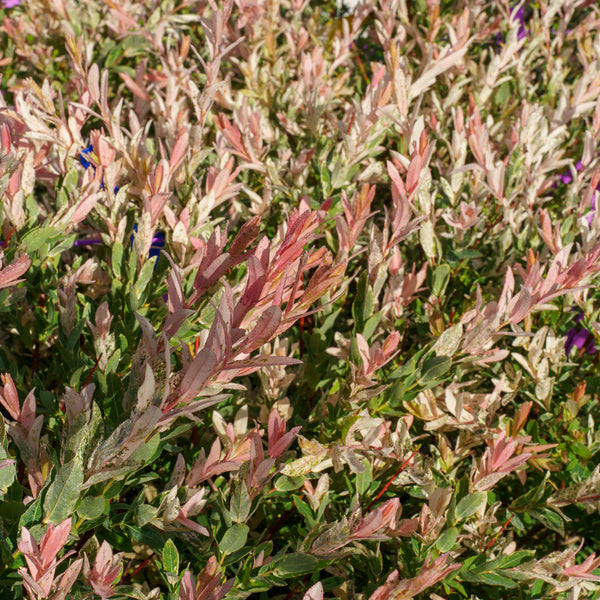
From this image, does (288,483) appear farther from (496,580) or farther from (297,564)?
(496,580)

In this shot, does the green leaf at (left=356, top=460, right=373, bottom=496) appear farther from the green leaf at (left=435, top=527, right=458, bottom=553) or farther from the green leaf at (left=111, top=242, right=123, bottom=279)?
the green leaf at (left=111, top=242, right=123, bottom=279)

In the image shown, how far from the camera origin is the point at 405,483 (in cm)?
132

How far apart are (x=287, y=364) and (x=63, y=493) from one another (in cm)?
40

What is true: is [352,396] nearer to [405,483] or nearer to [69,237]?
[405,483]

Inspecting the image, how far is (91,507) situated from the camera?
100cm

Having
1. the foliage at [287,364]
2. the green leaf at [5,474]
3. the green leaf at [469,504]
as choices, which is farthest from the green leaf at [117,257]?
the green leaf at [469,504]

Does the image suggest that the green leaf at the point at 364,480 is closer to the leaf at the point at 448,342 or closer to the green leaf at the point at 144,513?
the leaf at the point at 448,342

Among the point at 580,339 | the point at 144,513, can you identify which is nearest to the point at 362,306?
the point at 144,513

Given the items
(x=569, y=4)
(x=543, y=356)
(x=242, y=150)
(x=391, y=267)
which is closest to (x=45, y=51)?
(x=242, y=150)

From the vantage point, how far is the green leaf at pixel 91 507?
0.99m

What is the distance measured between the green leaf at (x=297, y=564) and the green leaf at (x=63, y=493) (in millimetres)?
385

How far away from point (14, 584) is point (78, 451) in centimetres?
31

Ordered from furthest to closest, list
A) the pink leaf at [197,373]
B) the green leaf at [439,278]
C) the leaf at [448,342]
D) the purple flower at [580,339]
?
the purple flower at [580,339] < the green leaf at [439,278] < the leaf at [448,342] < the pink leaf at [197,373]

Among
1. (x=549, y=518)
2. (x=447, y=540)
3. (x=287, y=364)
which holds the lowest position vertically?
(x=549, y=518)
